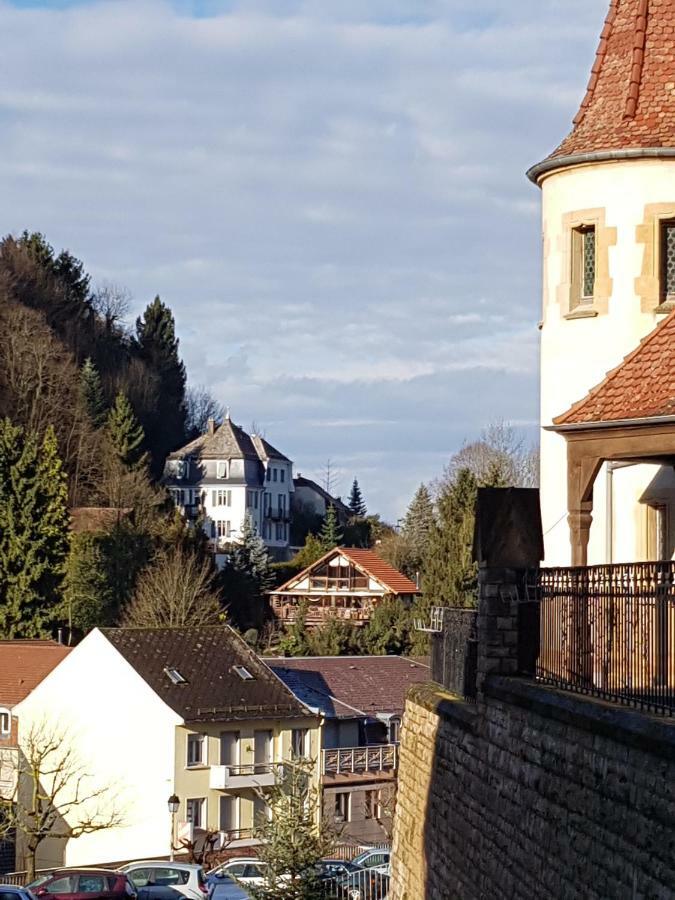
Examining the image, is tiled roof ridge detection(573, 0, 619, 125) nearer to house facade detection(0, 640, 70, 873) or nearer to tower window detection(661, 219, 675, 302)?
tower window detection(661, 219, 675, 302)

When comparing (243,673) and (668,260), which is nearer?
(668,260)

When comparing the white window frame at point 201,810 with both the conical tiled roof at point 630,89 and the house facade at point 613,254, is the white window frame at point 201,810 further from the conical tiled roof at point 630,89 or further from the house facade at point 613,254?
the conical tiled roof at point 630,89

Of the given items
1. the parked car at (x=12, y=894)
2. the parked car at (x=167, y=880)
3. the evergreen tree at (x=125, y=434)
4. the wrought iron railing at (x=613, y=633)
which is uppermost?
the evergreen tree at (x=125, y=434)

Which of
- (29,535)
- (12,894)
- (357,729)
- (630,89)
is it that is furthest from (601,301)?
(29,535)

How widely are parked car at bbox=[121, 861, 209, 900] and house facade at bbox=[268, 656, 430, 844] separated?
683 inches

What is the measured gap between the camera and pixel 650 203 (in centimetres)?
2372

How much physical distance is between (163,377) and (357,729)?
76781 mm

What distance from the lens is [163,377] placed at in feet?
447

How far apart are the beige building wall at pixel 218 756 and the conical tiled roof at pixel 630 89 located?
34.5 m

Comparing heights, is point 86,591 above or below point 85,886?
above

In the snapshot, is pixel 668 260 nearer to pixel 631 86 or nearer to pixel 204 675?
pixel 631 86

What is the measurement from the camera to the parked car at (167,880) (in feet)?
120

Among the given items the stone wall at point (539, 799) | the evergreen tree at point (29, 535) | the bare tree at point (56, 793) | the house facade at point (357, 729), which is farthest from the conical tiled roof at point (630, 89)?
the evergreen tree at point (29, 535)

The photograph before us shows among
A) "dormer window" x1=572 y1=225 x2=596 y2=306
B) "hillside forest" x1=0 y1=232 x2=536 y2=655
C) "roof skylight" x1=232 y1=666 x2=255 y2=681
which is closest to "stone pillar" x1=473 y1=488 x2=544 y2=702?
"dormer window" x1=572 y1=225 x2=596 y2=306
